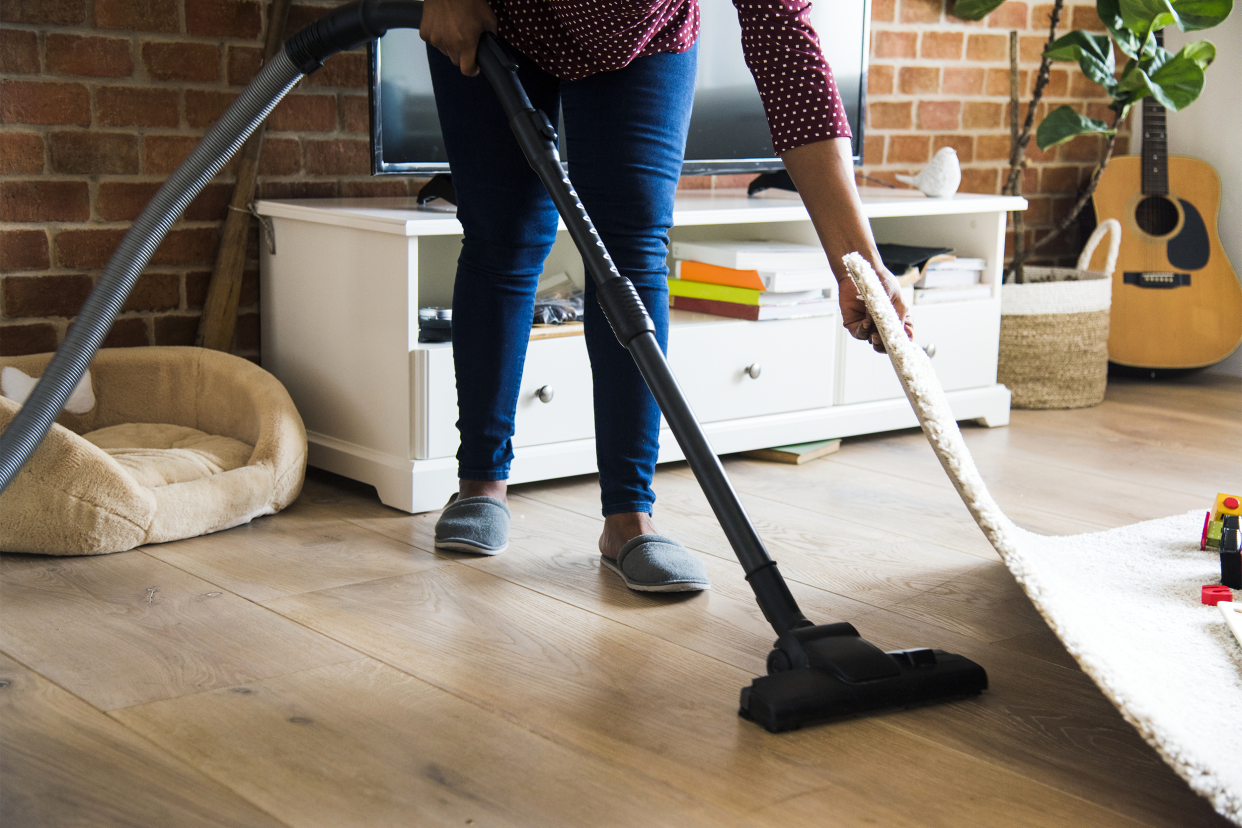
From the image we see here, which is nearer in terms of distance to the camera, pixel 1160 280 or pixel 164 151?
pixel 164 151

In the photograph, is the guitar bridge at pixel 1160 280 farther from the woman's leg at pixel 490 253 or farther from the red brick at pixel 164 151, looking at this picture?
the red brick at pixel 164 151

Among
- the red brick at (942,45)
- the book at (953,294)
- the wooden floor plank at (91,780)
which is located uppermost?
the red brick at (942,45)

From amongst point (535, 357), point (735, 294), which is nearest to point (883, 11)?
point (735, 294)

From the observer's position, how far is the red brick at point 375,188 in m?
2.18

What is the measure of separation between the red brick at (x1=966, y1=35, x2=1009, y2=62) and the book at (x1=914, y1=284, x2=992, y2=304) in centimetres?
84

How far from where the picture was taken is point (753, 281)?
2.15 metres

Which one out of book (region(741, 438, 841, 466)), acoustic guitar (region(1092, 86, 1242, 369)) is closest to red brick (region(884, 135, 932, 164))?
acoustic guitar (region(1092, 86, 1242, 369))

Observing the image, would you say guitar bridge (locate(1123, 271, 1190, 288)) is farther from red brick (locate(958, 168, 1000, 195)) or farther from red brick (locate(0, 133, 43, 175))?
red brick (locate(0, 133, 43, 175))

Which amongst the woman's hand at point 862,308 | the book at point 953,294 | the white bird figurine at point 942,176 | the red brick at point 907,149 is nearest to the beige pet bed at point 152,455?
the woman's hand at point 862,308

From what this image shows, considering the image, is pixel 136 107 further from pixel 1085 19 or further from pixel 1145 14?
pixel 1085 19

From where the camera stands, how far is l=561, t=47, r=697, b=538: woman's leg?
138 centimetres

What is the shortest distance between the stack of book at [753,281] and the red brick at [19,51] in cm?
111

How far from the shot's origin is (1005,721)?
109cm

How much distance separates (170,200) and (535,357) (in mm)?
647
